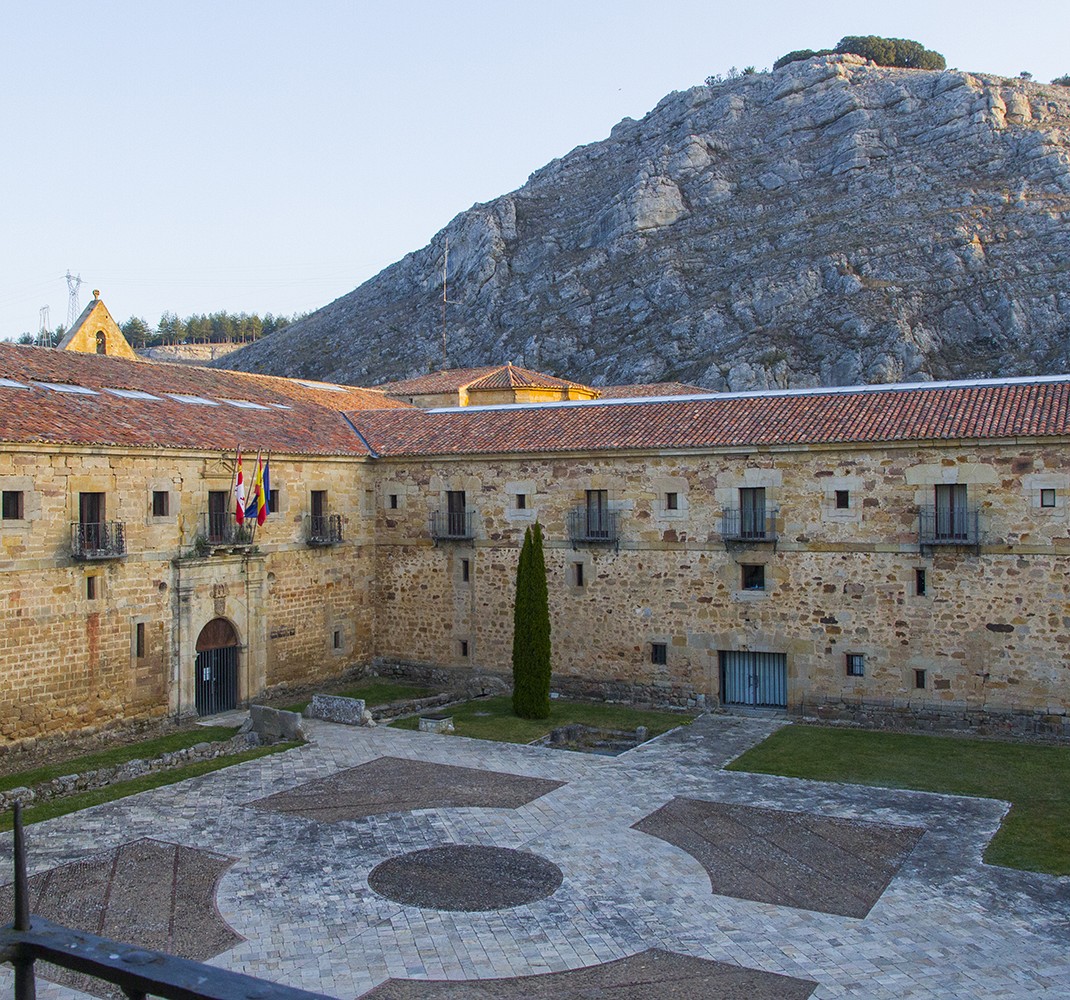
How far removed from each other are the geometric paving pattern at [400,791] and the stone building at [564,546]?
6434 mm

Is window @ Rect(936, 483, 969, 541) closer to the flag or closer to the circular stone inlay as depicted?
the circular stone inlay

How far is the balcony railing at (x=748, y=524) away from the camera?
25422 millimetres

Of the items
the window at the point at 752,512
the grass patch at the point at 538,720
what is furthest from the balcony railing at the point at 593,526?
the grass patch at the point at 538,720

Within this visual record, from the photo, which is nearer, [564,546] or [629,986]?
[629,986]

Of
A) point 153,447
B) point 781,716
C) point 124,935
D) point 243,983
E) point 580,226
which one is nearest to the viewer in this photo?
point 243,983

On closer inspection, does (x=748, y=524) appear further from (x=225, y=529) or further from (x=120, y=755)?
(x=120, y=755)

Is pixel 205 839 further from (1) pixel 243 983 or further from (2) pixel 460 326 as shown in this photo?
(2) pixel 460 326

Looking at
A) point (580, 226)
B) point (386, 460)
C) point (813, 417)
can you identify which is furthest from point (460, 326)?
point (813, 417)

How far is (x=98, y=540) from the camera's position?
22.8 metres

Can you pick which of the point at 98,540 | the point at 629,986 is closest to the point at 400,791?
the point at 629,986

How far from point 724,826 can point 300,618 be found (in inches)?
590

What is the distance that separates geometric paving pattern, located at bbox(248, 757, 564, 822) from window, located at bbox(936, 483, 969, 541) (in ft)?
35.8

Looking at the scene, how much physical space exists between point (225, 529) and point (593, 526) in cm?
965

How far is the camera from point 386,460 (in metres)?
30.8
